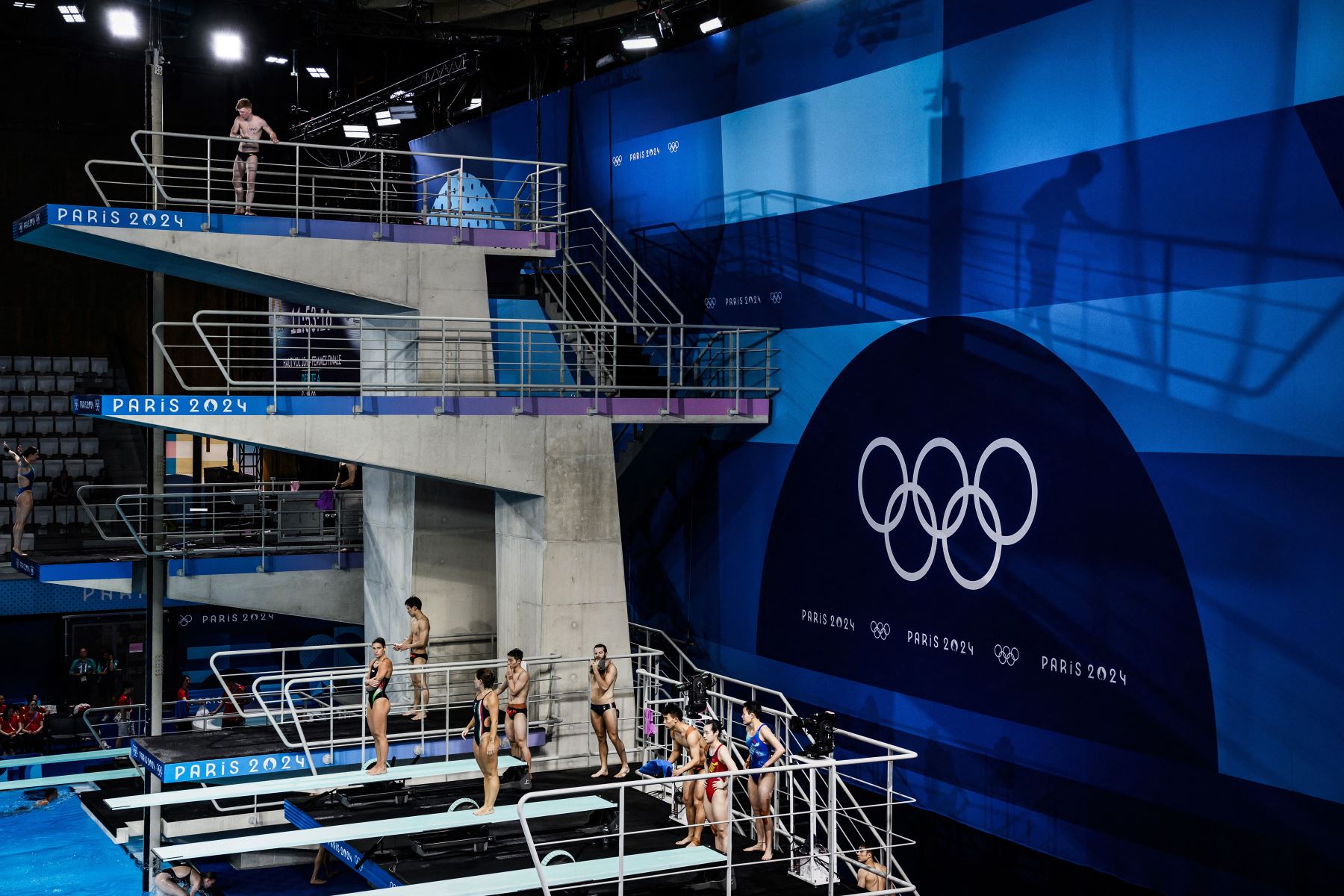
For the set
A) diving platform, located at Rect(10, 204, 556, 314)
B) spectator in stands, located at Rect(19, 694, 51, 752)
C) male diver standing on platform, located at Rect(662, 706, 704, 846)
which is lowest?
spectator in stands, located at Rect(19, 694, 51, 752)

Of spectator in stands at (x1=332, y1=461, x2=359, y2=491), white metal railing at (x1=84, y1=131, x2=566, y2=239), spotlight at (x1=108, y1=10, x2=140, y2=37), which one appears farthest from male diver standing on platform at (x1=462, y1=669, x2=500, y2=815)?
spotlight at (x1=108, y1=10, x2=140, y2=37)

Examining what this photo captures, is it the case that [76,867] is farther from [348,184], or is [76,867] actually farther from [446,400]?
[348,184]

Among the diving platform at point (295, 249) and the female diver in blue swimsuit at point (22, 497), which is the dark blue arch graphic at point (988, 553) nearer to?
the diving platform at point (295, 249)

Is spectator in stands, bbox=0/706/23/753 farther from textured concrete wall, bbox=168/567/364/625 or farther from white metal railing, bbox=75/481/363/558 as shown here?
textured concrete wall, bbox=168/567/364/625

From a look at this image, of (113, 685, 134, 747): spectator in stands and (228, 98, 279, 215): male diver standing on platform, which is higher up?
(228, 98, 279, 215): male diver standing on platform

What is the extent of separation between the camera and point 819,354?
1670cm

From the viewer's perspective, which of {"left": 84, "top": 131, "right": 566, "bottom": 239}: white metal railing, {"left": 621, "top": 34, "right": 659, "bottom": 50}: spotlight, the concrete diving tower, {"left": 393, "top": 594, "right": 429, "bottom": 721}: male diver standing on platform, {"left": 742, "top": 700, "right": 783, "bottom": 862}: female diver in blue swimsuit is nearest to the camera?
{"left": 742, "top": 700, "right": 783, "bottom": 862}: female diver in blue swimsuit

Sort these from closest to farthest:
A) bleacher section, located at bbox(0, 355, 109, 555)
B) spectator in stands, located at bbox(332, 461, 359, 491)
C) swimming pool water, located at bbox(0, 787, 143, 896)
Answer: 1. swimming pool water, located at bbox(0, 787, 143, 896)
2. spectator in stands, located at bbox(332, 461, 359, 491)
3. bleacher section, located at bbox(0, 355, 109, 555)

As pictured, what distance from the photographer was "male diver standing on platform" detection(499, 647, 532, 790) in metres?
14.3

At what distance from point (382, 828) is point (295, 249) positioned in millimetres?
7351

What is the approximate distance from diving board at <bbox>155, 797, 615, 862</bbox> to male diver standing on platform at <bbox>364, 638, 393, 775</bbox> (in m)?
1.20

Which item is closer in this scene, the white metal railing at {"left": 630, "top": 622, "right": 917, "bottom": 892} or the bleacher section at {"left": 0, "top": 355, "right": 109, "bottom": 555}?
the white metal railing at {"left": 630, "top": 622, "right": 917, "bottom": 892}

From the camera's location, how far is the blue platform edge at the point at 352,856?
11.9 metres

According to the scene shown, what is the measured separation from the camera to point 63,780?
66.6 ft
